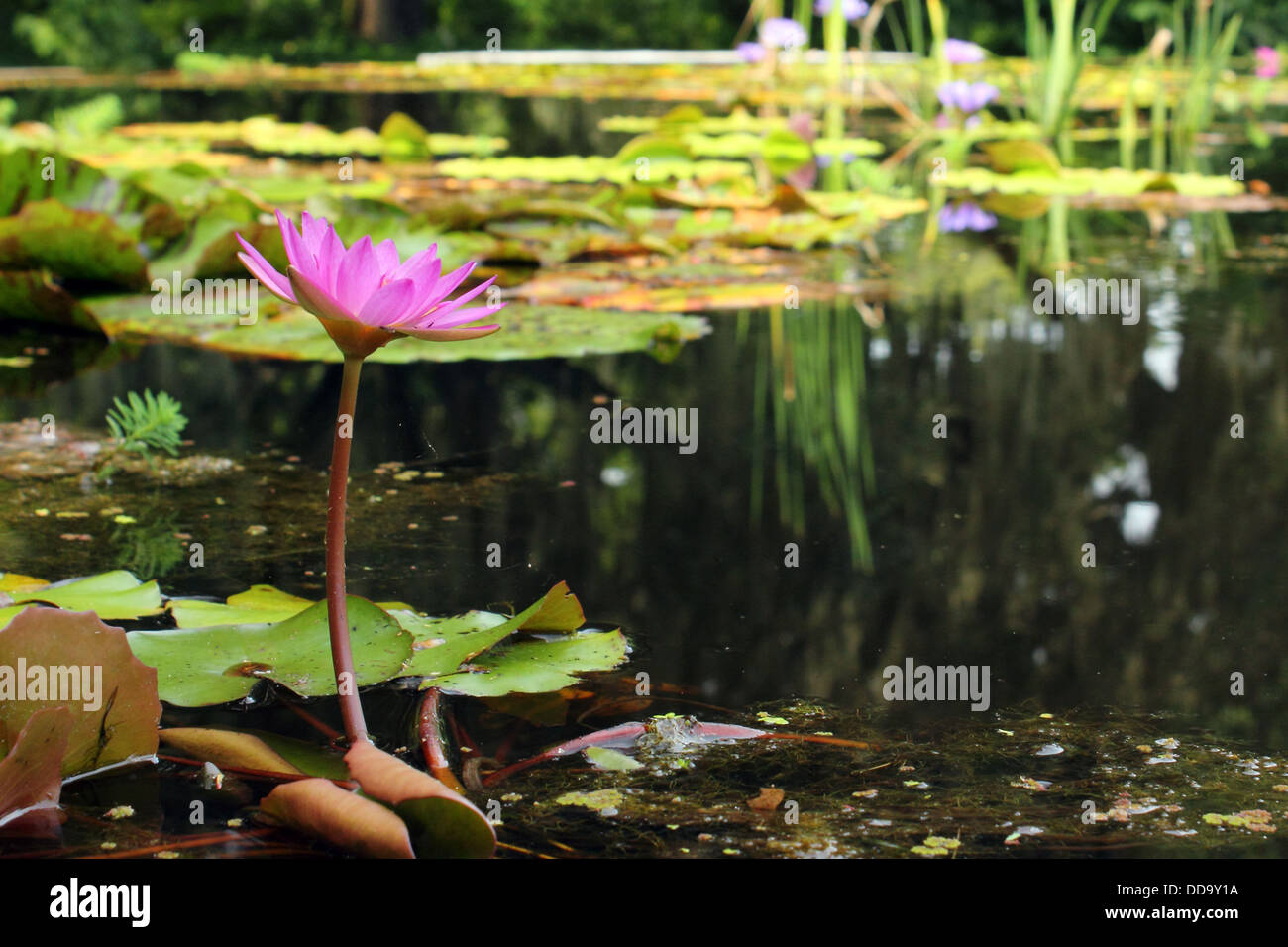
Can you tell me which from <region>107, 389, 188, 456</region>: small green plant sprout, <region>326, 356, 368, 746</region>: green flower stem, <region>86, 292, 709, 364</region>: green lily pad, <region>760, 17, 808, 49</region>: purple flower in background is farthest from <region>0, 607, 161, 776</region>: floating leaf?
<region>760, 17, 808, 49</region>: purple flower in background

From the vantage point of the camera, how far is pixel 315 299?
92cm

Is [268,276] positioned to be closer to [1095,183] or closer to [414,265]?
[414,265]

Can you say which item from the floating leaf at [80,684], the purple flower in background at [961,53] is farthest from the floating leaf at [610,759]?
the purple flower in background at [961,53]

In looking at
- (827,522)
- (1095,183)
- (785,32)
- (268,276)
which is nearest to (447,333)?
(268,276)

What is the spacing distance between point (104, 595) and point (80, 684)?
33 centimetres

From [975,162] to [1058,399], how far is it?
148 inches

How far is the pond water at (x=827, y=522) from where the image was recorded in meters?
1.12

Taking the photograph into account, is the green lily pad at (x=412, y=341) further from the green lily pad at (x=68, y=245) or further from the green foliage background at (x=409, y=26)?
the green foliage background at (x=409, y=26)

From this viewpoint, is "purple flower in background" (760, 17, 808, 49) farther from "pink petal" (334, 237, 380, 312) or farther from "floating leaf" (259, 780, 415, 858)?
"floating leaf" (259, 780, 415, 858)

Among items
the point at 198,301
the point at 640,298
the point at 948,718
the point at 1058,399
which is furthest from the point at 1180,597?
the point at 198,301

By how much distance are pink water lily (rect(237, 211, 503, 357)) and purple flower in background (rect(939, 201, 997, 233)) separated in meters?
3.20

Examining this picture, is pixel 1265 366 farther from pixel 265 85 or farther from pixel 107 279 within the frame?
pixel 265 85

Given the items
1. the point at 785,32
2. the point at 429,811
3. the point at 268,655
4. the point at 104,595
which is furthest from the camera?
the point at 785,32

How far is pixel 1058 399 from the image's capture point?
2.19 m
